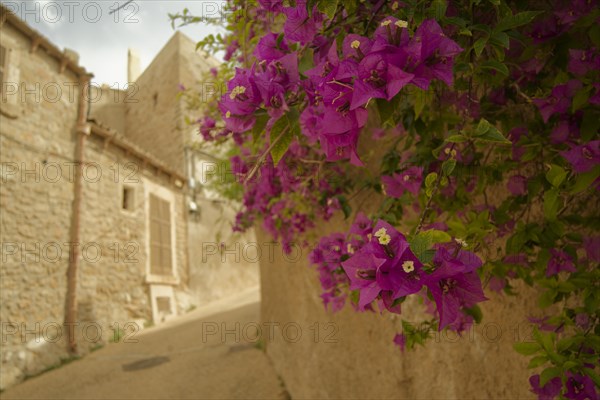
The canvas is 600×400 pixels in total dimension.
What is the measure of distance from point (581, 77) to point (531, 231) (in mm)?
437

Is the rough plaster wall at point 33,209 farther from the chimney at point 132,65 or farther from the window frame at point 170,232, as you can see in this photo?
the chimney at point 132,65

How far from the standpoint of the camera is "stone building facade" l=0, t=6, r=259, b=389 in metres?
6.30

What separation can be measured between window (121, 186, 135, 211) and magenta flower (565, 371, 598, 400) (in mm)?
9674

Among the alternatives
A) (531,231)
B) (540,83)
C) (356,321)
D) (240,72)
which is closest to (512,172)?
(540,83)

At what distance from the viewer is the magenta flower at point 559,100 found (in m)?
1.21

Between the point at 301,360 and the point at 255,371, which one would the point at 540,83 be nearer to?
the point at 301,360

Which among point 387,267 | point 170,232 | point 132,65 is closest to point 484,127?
point 387,267

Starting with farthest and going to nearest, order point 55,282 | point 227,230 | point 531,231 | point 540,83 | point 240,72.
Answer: point 227,230 < point 55,282 < point 540,83 < point 531,231 < point 240,72

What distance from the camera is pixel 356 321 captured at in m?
2.80

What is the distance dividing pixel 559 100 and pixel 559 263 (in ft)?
1.57

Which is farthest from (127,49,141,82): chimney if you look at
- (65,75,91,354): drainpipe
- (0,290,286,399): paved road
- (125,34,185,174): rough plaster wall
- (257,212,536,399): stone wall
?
(257,212,536,399): stone wall

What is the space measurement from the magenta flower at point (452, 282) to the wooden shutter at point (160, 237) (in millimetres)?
10051

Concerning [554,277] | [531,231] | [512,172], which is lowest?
[554,277]

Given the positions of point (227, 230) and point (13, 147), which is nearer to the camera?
point (13, 147)
